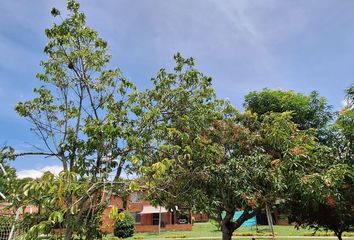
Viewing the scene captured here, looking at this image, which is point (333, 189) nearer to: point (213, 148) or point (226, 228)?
point (226, 228)

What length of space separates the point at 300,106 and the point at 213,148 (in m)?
8.36

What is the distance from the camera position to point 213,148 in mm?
8906

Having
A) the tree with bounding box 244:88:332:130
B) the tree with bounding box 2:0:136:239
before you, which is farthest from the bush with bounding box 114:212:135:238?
the tree with bounding box 2:0:136:239

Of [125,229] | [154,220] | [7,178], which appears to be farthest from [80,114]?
[154,220]

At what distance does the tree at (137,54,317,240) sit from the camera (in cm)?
785

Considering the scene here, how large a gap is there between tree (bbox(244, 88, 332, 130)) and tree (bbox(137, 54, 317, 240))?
1203 millimetres

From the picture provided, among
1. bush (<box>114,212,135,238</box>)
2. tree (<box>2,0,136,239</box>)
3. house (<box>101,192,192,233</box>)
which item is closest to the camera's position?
tree (<box>2,0,136,239</box>)

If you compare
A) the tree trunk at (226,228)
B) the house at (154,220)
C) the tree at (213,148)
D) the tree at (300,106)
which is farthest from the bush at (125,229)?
the tree at (300,106)

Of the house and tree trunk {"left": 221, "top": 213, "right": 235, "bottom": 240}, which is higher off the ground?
the house

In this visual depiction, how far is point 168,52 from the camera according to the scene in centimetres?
952

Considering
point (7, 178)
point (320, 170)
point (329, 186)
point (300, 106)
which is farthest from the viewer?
point (300, 106)

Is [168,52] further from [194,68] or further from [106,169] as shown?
[106,169]

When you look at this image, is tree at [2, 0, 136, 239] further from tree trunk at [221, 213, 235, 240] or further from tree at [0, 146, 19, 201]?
tree trunk at [221, 213, 235, 240]

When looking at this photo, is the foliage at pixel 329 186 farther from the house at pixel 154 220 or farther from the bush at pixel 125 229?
the house at pixel 154 220
